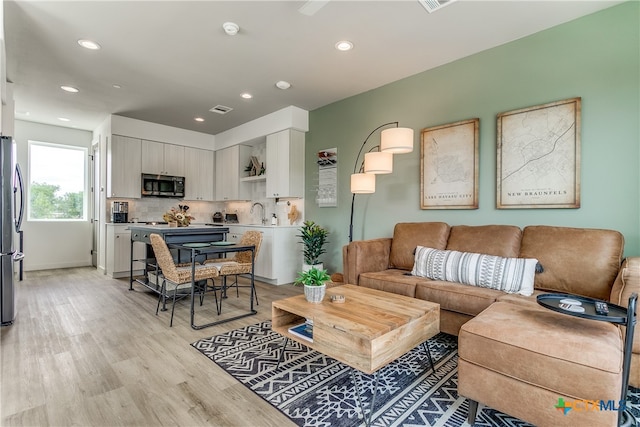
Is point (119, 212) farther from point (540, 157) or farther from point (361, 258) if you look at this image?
point (540, 157)

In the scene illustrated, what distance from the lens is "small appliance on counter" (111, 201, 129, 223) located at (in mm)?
5266

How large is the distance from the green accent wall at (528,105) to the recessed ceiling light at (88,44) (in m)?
2.91

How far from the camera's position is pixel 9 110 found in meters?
3.66

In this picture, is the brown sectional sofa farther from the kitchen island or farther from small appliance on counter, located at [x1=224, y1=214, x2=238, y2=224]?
small appliance on counter, located at [x1=224, y1=214, x2=238, y2=224]

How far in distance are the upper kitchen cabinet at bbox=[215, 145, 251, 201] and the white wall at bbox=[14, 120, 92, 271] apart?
8.85ft

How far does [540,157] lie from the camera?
9.07ft

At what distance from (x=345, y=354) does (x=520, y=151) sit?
2.51 metres

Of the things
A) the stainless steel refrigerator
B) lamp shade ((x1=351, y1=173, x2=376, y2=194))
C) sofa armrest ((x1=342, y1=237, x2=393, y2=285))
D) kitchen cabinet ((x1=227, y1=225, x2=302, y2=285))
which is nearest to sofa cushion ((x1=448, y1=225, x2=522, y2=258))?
sofa armrest ((x1=342, y1=237, x2=393, y2=285))

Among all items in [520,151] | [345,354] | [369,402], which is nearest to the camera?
[345,354]

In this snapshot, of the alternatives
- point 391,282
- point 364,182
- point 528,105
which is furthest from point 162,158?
point 528,105

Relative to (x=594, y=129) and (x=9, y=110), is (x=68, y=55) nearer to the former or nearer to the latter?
(x=9, y=110)

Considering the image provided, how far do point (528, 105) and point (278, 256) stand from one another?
11.8 ft

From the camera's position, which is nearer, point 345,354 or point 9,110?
point 345,354

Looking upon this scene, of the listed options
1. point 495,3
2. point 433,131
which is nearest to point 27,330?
point 433,131
